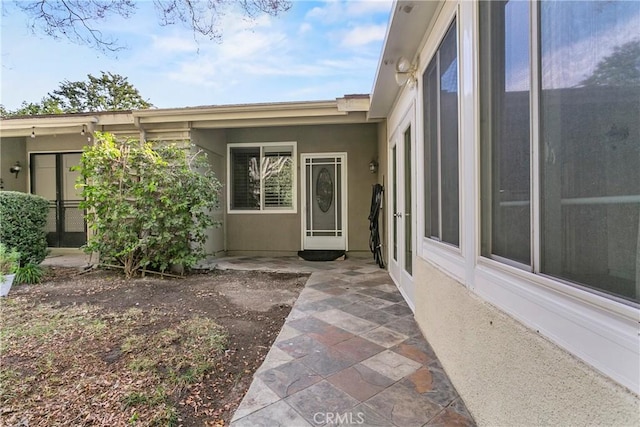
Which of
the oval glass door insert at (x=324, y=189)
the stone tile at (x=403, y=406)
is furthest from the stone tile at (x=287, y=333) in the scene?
the oval glass door insert at (x=324, y=189)

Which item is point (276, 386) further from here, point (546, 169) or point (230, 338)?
point (546, 169)

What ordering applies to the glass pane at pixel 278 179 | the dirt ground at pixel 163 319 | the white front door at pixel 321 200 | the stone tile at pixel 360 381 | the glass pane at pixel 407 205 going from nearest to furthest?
the dirt ground at pixel 163 319
the stone tile at pixel 360 381
the glass pane at pixel 407 205
the white front door at pixel 321 200
the glass pane at pixel 278 179

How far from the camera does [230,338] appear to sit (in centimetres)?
246

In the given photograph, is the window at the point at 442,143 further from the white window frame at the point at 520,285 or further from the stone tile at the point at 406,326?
the stone tile at the point at 406,326

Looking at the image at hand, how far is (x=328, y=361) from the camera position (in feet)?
6.80

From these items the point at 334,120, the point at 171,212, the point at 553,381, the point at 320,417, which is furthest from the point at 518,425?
the point at 334,120

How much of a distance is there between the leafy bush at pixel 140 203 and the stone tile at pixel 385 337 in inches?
123

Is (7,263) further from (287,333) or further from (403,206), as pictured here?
(403,206)

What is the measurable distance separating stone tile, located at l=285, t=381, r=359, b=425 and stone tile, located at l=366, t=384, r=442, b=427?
142 millimetres

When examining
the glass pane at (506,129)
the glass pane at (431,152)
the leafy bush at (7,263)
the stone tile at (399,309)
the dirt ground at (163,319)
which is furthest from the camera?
the leafy bush at (7,263)

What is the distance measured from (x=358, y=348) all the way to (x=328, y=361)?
299 mm

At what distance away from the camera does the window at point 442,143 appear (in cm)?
196

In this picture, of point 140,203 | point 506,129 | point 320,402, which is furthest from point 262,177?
point 506,129

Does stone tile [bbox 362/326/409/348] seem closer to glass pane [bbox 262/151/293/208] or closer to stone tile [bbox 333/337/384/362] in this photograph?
stone tile [bbox 333/337/384/362]
